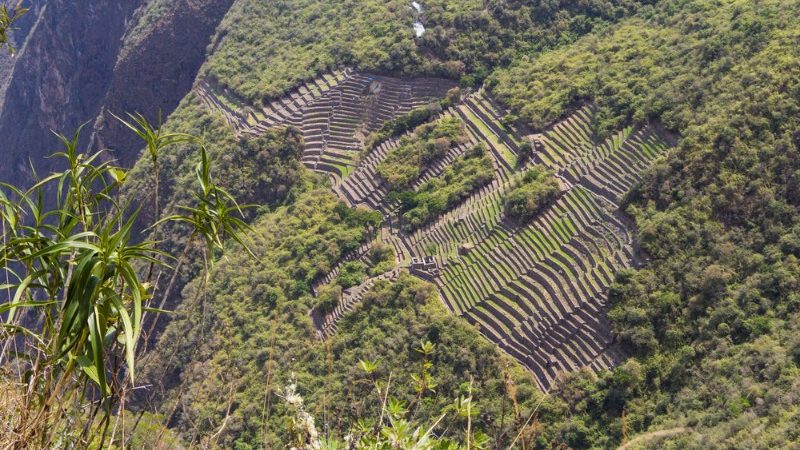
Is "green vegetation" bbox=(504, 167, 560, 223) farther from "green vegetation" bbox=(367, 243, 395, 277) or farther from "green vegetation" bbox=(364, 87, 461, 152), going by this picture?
"green vegetation" bbox=(364, 87, 461, 152)

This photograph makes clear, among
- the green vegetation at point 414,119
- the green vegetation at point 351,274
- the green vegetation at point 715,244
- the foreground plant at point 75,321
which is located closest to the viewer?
the foreground plant at point 75,321

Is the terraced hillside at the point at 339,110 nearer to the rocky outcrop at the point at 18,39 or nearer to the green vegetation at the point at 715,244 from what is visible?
the green vegetation at the point at 715,244

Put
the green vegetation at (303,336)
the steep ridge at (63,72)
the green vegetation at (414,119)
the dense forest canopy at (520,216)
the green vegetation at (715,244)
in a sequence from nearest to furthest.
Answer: the green vegetation at (715,244), the dense forest canopy at (520,216), the green vegetation at (303,336), the green vegetation at (414,119), the steep ridge at (63,72)

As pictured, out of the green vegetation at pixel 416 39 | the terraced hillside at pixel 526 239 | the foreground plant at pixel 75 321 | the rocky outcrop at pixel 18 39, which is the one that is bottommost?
the rocky outcrop at pixel 18 39

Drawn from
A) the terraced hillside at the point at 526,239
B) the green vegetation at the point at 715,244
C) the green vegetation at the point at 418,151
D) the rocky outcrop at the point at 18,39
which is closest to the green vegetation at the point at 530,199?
the terraced hillside at the point at 526,239

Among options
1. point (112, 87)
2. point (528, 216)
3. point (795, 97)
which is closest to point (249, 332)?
point (528, 216)

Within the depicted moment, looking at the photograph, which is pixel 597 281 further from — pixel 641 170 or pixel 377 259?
pixel 377 259
